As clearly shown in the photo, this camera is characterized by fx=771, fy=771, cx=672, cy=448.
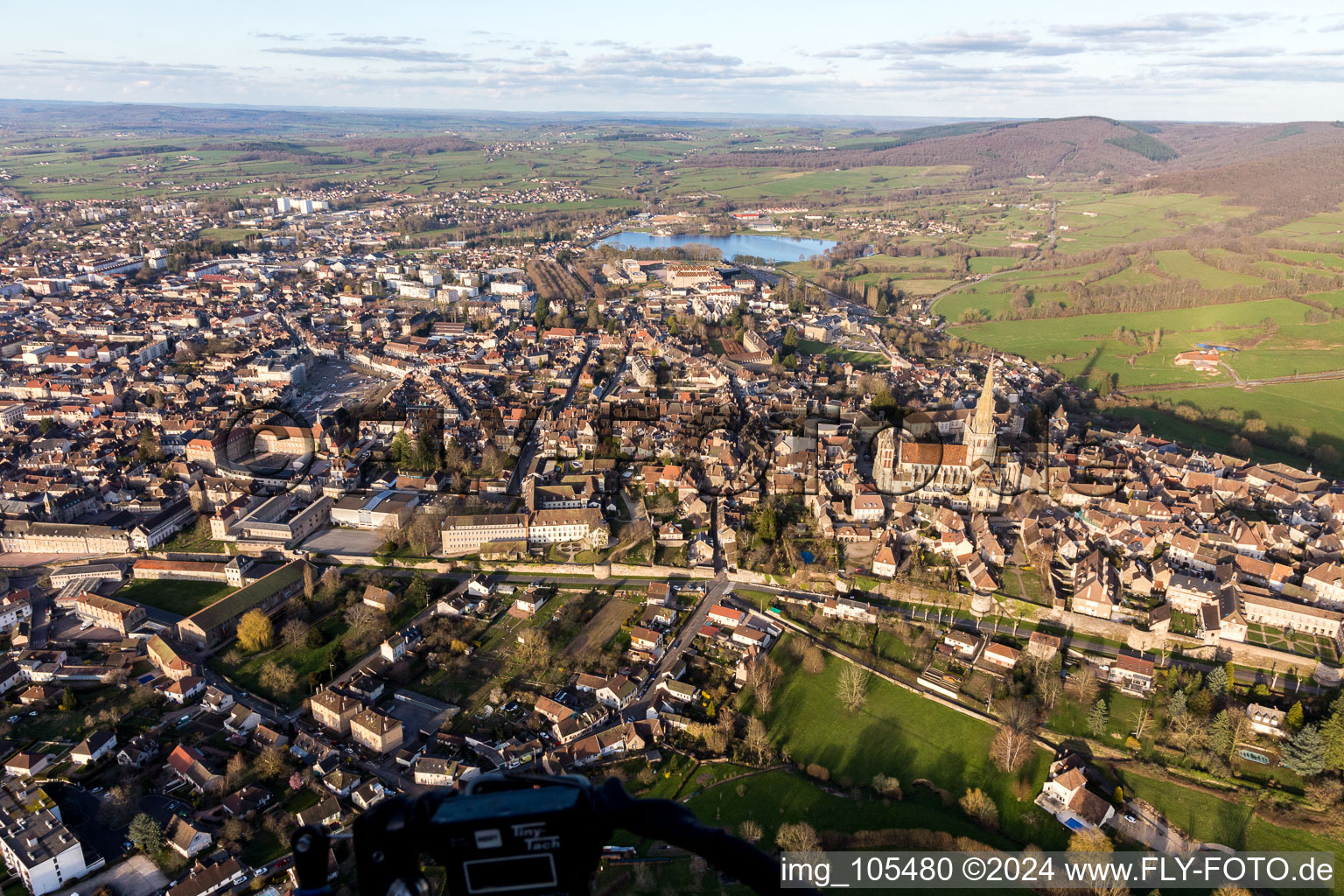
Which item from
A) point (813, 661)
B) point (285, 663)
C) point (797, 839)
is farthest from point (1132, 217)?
point (285, 663)

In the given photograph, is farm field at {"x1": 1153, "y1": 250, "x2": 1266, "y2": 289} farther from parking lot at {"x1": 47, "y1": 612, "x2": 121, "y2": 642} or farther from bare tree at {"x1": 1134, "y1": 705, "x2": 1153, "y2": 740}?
parking lot at {"x1": 47, "y1": 612, "x2": 121, "y2": 642}

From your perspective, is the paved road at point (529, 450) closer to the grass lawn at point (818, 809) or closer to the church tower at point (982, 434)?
the grass lawn at point (818, 809)

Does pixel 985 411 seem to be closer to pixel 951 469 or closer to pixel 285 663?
pixel 951 469

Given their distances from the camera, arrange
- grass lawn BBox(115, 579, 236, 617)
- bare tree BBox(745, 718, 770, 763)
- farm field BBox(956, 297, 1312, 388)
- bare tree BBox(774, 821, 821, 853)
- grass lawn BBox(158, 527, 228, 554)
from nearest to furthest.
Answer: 1. bare tree BBox(774, 821, 821, 853)
2. bare tree BBox(745, 718, 770, 763)
3. grass lawn BBox(115, 579, 236, 617)
4. grass lawn BBox(158, 527, 228, 554)
5. farm field BBox(956, 297, 1312, 388)

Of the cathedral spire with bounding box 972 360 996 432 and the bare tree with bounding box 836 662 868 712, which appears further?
the cathedral spire with bounding box 972 360 996 432

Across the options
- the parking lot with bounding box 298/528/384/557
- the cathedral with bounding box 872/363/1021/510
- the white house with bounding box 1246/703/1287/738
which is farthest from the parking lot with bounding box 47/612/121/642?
the white house with bounding box 1246/703/1287/738

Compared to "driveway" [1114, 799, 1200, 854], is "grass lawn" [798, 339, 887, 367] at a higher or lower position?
higher

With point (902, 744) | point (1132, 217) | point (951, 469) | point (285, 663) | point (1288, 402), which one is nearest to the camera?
point (902, 744)
